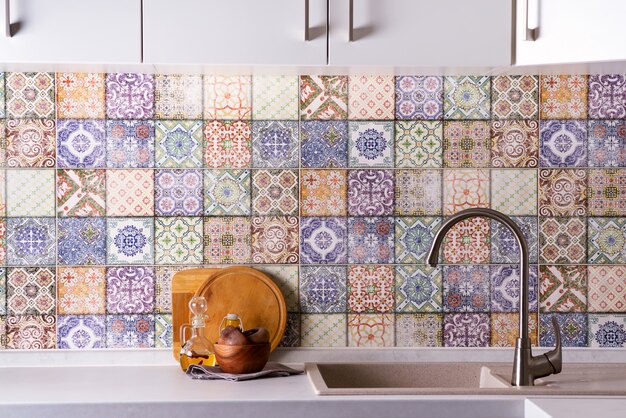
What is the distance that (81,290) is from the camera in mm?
2131

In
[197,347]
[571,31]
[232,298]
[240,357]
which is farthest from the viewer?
[232,298]

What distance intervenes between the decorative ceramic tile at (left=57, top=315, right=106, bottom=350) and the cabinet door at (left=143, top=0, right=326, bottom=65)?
809 mm

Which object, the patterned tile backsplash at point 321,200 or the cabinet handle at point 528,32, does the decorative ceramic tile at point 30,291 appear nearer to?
the patterned tile backsplash at point 321,200

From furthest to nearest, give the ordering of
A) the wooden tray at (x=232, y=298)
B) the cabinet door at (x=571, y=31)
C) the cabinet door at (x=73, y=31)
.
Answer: the wooden tray at (x=232, y=298)
the cabinet door at (x=73, y=31)
the cabinet door at (x=571, y=31)

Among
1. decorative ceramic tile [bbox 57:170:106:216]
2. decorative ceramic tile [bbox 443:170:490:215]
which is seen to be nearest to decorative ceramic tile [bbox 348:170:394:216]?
decorative ceramic tile [bbox 443:170:490:215]

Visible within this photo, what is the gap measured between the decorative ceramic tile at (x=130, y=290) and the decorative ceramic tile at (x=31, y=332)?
18cm

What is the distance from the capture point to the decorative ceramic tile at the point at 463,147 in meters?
2.18

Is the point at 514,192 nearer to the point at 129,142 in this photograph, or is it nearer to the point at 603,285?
the point at 603,285

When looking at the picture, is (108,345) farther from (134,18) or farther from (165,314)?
(134,18)

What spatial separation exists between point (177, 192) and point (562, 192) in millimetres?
1124

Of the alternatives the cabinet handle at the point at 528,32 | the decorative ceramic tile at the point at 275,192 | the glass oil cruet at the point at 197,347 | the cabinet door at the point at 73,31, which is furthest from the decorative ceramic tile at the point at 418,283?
the cabinet door at the point at 73,31

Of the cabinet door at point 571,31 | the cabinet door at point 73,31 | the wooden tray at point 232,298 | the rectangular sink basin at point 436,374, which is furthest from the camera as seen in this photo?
the wooden tray at point 232,298

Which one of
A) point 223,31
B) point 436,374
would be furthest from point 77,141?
point 436,374

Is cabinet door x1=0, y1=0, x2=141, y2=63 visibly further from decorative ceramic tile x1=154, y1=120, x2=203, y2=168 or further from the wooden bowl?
the wooden bowl
